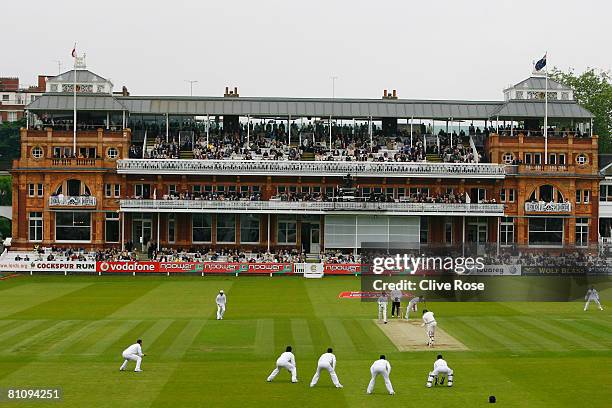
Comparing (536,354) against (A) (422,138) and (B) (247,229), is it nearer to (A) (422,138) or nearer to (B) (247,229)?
(B) (247,229)

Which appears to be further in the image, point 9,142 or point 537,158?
point 9,142

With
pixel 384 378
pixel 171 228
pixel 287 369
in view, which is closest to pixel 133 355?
pixel 287 369

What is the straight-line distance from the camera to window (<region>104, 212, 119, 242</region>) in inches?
3172

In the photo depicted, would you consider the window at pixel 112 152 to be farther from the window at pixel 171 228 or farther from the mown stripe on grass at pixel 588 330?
the mown stripe on grass at pixel 588 330

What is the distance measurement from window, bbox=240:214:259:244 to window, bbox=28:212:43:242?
1551cm

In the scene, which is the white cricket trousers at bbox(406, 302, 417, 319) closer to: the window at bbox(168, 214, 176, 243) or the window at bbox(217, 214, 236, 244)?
the window at bbox(217, 214, 236, 244)

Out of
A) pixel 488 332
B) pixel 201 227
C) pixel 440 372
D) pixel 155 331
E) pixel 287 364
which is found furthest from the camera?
pixel 201 227

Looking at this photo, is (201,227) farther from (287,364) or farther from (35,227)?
(287,364)

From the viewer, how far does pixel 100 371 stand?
33.1m

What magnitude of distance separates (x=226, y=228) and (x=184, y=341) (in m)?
41.2

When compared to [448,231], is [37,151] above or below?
above

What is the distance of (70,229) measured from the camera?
80125mm

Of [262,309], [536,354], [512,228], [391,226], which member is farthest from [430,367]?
[512,228]

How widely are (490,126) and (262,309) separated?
42295mm
